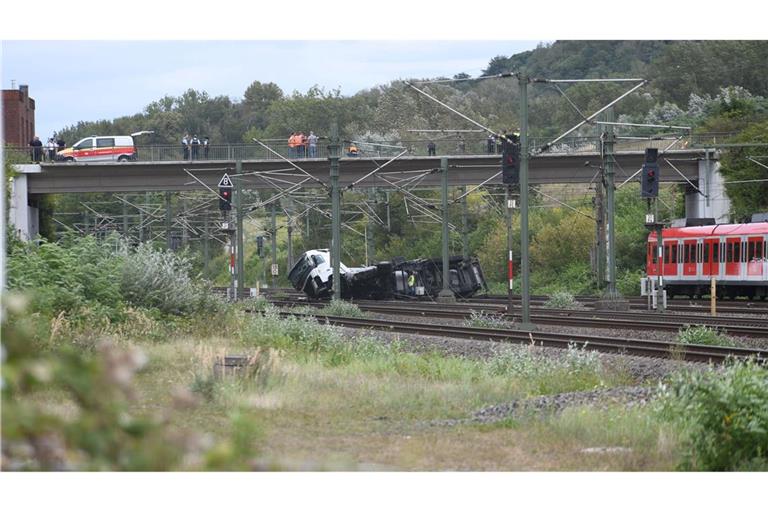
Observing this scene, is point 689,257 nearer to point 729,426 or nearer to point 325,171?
point 325,171

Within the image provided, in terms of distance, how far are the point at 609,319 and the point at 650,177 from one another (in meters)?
8.25

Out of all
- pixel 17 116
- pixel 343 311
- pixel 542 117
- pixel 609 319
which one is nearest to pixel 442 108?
pixel 542 117

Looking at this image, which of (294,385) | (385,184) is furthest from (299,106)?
(294,385)

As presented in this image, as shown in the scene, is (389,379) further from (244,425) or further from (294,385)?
→ (244,425)

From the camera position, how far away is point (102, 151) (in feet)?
222

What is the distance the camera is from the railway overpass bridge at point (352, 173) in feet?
200

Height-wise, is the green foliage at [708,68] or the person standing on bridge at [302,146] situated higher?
the green foliage at [708,68]

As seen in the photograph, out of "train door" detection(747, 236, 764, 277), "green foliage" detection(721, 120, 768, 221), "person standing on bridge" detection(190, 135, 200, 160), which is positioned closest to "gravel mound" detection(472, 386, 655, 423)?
"train door" detection(747, 236, 764, 277)

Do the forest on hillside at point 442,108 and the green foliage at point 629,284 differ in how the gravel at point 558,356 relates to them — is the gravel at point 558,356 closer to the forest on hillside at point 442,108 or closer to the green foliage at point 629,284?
the green foliage at point 629,284

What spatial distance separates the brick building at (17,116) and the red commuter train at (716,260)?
45530mm

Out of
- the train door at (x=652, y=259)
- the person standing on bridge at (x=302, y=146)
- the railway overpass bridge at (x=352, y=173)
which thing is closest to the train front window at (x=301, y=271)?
the railway overpass bridge at (x=352, y=173)

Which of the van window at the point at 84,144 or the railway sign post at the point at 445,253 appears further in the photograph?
the van window at the point at 84,144

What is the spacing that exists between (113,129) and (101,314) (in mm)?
96196

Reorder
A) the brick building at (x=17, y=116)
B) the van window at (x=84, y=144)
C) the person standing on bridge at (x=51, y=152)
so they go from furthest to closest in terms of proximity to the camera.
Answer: the brick building at (x=17, y=116) < the van window at (x=84, y=144) < the person standing on bridge at (x=51, y=152)
